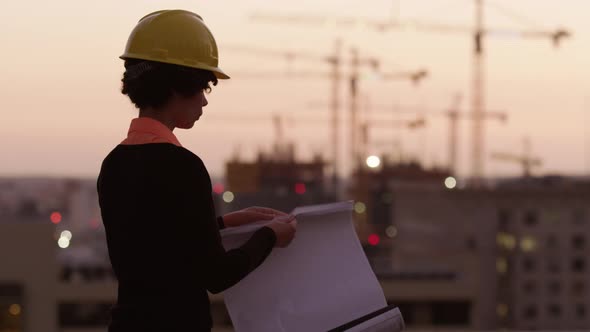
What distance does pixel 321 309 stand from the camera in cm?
259

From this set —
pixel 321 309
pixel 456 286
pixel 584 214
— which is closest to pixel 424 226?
pixel 584 214

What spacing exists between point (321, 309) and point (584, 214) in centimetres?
10543

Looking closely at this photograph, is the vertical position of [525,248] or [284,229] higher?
[284,229]

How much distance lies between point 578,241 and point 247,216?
345 ft

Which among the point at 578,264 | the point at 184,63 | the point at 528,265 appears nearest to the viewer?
the point at 184,63

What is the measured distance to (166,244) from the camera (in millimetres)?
2430

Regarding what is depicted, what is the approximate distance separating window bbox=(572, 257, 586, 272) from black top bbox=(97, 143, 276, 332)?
344ft

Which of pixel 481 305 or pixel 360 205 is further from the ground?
pixel 360 205

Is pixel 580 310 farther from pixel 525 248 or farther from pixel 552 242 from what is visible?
pixel 525 248

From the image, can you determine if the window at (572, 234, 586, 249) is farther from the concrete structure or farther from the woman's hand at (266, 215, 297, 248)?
the woman's hand at (266, 215, 297, 248)

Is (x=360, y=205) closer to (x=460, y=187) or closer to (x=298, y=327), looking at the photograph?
(x=460, y=187)

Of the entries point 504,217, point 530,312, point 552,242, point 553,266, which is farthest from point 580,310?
point 504,217

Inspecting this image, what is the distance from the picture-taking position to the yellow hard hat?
253cm

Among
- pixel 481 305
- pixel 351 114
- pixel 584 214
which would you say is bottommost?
pixel 481 305
